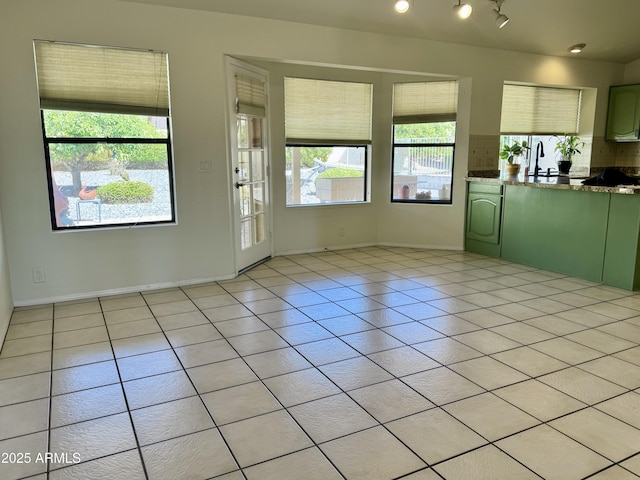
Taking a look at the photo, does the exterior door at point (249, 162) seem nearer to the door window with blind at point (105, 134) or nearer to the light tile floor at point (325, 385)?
the door window with blind at point (105, 134)

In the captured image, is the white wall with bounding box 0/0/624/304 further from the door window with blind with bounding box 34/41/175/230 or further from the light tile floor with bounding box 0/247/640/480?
the light tile floor with bounding box 0/247/640/480

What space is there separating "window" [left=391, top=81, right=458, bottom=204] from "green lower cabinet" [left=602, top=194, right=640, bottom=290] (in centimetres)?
194

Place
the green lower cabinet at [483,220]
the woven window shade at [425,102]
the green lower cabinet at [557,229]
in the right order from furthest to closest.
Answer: the woven window shade at [425,102], the green lower cabinet at [483,220], the green lower cabinet at [557,229]

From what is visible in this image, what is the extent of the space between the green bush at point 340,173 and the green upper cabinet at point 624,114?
3706mm

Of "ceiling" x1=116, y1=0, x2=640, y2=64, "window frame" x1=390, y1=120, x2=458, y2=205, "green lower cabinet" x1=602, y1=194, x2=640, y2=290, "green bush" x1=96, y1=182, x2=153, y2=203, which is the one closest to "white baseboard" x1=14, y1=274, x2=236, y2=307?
"green bush" x1=96, y1=182, x2=153, y2=203

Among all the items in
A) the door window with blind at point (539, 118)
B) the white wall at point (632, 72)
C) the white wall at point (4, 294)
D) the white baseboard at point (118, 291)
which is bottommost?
the white baseboard at point (118, 291)

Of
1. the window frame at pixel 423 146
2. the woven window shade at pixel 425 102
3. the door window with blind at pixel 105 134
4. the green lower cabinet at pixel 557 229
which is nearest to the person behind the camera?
the door window with blind at pixel 105 134

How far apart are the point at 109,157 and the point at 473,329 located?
3.28 m

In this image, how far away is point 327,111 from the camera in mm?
5605

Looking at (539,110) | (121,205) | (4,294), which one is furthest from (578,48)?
(4,294)

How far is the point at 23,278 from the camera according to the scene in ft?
12.4

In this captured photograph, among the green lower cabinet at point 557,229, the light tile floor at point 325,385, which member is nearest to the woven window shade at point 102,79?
the light tile floor at point 325,385

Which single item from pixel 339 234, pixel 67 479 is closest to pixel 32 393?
pixel 67 479

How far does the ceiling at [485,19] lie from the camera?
4.16 metres
